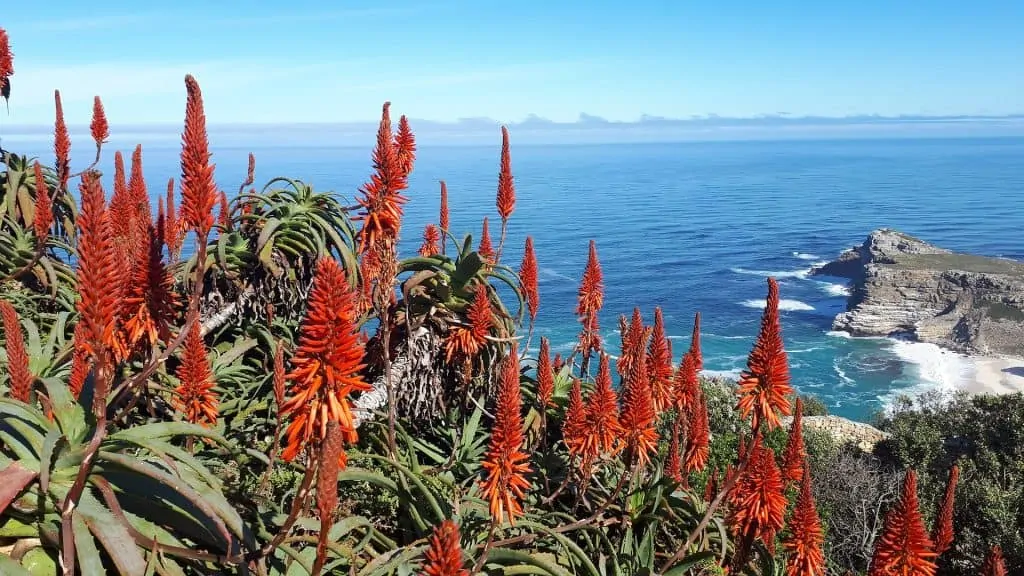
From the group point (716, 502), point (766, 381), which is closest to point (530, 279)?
point (766, 381)

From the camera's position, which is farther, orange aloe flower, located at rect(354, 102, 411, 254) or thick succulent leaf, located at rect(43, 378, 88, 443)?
orange aloe flower, located at rect(354, 102, 411, 254)

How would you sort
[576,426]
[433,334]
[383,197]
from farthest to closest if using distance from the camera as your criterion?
[433,334] < [576,426] < [383,197]

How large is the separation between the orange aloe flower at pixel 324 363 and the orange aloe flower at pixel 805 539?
11.7ft

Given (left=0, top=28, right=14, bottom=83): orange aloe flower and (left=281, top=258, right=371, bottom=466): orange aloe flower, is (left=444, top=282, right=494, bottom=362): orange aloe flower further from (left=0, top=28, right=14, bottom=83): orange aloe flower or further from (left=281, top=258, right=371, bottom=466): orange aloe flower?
(left=0, top=28, right=14, bottom=83): orange aloe flower

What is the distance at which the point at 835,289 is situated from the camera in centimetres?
9181

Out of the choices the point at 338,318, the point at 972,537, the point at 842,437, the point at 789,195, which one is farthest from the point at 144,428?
the point at 789,195

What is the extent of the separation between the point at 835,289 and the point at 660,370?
95.8 meters

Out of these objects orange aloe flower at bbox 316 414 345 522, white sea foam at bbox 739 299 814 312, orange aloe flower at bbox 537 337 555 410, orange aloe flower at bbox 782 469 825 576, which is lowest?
white sea foam at bbox 739 299 814 312

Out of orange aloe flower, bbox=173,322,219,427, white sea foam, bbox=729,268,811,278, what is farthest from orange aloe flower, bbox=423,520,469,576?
white sea foam, bbox=729,268,811,278

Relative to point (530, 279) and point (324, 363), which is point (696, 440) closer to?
point (530, 279)

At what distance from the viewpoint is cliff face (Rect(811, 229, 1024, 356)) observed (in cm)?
7012

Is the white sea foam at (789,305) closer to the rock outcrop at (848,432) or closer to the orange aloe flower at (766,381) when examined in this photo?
the rock outcrop at (848,432)

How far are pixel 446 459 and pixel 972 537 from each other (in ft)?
53.9

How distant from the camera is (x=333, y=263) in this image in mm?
2213
